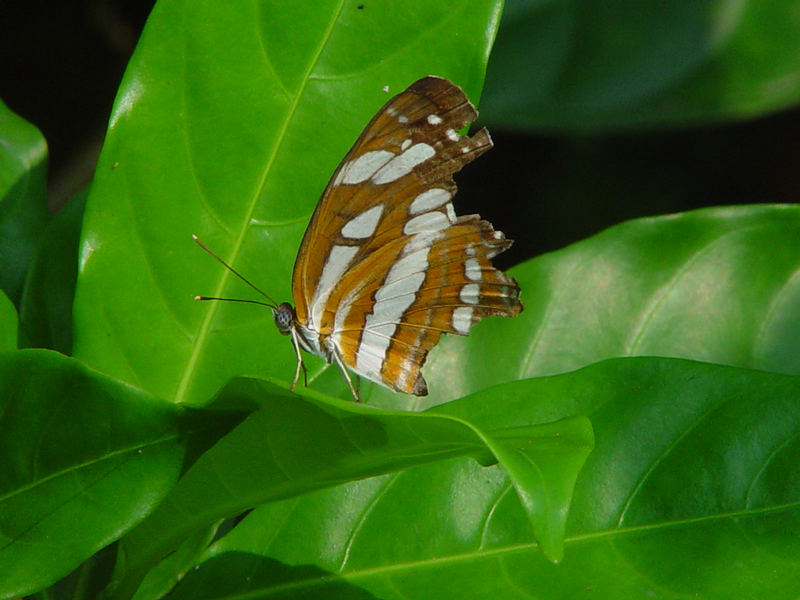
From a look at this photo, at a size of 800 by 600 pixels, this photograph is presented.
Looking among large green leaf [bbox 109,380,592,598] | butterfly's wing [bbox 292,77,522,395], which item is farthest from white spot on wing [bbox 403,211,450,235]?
large green leaf [bbox 109,380,592,598]

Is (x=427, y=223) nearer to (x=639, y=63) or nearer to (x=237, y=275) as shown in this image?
(x=237, y=275)

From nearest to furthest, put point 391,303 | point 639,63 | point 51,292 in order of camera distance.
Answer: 1. point 51,292
2. point 391,303
3. point 639,63

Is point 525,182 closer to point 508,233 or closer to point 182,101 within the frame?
point 508,233

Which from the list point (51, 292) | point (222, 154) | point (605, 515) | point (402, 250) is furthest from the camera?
point (402, 250)

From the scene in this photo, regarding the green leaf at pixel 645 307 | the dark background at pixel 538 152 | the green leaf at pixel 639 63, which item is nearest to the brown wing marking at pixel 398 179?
the green leaf at pixel 645 307

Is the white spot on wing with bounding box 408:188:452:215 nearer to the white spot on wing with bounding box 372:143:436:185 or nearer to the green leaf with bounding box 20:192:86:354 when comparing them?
the white spot on wing with bounding box 372:143:436:185

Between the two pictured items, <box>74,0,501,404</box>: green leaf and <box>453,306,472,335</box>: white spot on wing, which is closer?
<box>74,0,501,404</box>: green leaf

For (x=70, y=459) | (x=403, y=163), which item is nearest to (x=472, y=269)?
(x=403, y=163)

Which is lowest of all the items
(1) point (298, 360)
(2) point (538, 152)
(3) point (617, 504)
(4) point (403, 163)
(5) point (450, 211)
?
(2) point (538, 152)
